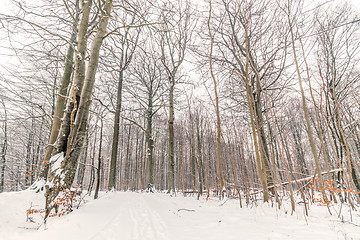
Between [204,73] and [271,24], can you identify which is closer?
[271,24]

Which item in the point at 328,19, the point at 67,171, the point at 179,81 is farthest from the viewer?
the point at 179,81

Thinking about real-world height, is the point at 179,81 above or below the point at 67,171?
above

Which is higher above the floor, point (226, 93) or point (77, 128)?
point (226, 93)

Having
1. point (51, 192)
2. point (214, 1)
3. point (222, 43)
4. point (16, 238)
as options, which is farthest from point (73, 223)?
point (214, 1)

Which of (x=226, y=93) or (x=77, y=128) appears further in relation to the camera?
(x=226, y=93)

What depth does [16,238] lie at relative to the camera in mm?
1883

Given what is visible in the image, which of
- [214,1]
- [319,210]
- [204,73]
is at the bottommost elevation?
[319,210]

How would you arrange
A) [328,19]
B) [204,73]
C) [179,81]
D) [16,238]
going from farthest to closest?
[179,81] → [204,73] → [328,19] → [16,238]

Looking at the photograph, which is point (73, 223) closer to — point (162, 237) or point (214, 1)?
point (162, 237)

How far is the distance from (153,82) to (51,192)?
33.8ft

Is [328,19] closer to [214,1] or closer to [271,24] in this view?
[271,24]

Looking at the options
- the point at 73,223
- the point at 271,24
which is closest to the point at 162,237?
the point at 73,223

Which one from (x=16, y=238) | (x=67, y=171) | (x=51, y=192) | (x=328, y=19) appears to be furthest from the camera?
(x=328, y=19)

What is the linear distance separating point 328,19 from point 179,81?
7719mm
